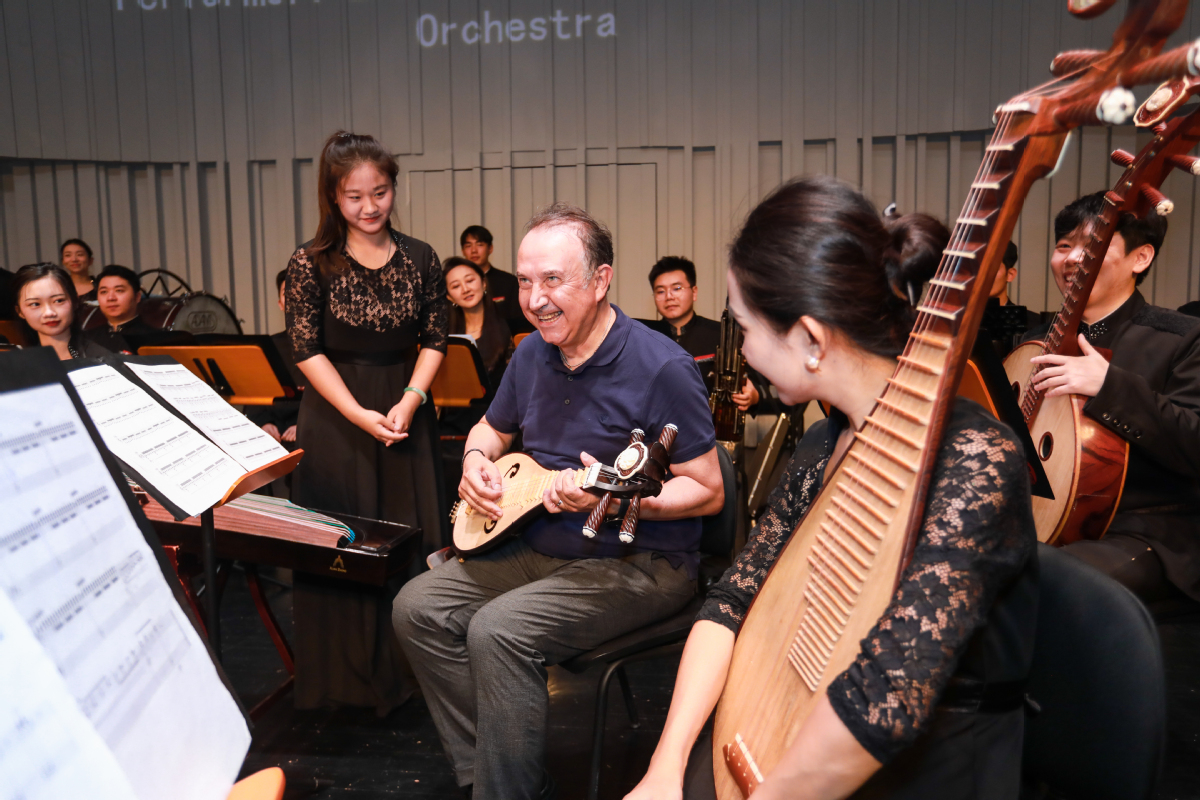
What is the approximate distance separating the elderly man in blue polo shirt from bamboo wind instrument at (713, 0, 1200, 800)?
2.48 feet

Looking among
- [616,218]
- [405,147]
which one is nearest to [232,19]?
[405,147]

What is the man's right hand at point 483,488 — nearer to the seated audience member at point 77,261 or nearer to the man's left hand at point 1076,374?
the man's left hand at point 1076,374

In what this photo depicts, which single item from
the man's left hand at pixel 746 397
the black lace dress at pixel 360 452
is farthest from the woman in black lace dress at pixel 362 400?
the man's left hand at pixel 746 397

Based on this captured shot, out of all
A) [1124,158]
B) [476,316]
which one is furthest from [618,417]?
[476,316]

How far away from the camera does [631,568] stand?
1903 mm

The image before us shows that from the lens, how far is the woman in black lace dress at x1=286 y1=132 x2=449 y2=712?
247 centimetres

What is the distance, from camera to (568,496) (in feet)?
5.60

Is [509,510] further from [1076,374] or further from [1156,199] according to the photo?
[1156,199]

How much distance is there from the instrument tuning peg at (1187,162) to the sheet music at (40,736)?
1851mm

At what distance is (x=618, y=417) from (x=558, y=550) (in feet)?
1.25

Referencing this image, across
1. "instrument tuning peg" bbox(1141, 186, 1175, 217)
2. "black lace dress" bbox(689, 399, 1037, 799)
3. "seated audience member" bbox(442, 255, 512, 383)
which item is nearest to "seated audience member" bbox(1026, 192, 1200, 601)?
"instrument tuning peg" bbox(1141, 186, 1175, 217)

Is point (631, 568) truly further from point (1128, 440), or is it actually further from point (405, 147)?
point (405, 147)

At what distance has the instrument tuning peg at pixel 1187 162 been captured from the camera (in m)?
1.48

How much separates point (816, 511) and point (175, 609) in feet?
2.63
